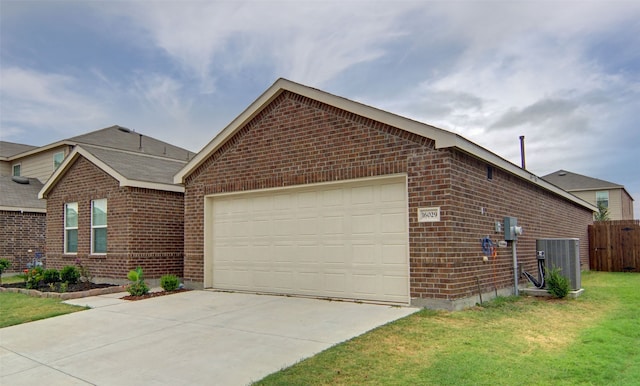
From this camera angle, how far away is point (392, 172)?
8.73m

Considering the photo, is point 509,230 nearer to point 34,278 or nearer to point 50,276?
point 50,276

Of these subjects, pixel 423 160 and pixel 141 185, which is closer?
pixel 423 160

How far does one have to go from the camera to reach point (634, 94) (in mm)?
14477

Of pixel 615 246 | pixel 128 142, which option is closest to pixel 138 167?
pixel 128 142

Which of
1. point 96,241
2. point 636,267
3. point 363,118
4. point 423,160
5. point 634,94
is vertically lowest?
point 636,267

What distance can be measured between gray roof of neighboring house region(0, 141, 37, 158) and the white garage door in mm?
21479

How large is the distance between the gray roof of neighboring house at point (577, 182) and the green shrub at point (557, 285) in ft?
92.6

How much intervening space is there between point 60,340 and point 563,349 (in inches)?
287

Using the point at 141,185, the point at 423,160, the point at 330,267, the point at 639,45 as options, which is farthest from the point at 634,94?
the point at 141,185

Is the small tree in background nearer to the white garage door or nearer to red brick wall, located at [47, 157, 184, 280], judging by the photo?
the white garage door

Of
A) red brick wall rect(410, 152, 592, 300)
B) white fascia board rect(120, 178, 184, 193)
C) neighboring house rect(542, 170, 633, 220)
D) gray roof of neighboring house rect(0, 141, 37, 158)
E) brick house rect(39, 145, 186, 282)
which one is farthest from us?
neighboring house rect(542, 170, 633, 220)

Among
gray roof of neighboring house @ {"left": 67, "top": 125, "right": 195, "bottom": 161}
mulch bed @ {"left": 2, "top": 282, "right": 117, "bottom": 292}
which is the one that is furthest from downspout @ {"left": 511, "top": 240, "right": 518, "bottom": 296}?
gray roof of neighboring house @ {"left": 67, "top": 125, "right": 195, "bottom": 161}

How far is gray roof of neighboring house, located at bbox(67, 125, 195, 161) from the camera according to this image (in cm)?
2359

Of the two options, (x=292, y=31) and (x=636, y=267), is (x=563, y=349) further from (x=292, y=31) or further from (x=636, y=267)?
(x=636, y=267)
